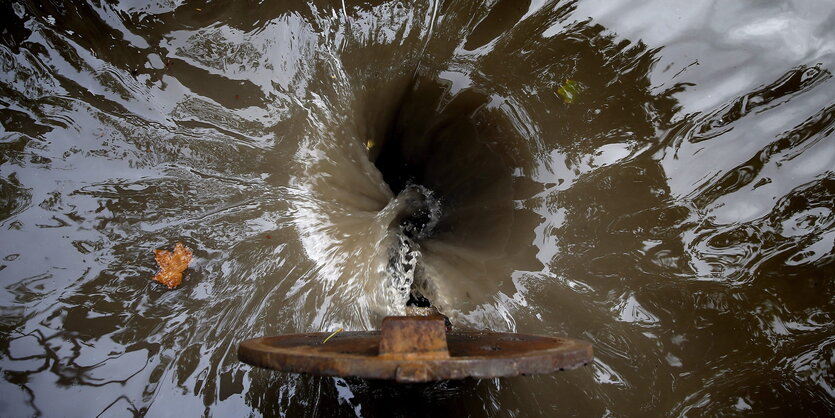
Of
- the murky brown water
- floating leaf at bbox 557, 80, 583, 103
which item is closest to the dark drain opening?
the murky brown water

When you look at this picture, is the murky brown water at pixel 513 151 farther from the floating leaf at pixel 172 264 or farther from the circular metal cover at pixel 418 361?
the circular metal cover at pixel 418 361

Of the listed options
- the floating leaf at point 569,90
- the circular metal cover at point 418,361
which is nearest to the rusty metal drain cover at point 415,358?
the circular metal cover at point 418,361

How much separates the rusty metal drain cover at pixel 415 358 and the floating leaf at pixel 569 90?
139cm

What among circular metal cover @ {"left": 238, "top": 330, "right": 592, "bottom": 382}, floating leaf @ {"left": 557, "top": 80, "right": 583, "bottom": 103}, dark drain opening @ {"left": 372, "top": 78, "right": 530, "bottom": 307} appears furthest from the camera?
dark drain opening @ {"left": 372, "top": 78, "right": 530, "bottom": 307}

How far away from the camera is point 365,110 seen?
2.88 m

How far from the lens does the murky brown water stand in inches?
94.0

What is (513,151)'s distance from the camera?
275 cm

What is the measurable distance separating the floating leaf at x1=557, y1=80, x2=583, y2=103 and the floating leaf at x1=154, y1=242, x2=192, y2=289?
2.17m

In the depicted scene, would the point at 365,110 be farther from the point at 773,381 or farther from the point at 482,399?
the point at 773,381

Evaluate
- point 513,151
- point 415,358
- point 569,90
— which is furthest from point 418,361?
point 569,90

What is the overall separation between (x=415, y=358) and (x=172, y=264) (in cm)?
158

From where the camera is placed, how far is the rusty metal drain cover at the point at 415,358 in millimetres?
1456

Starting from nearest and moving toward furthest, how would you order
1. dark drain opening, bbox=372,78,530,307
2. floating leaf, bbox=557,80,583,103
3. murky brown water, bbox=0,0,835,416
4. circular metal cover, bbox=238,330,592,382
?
circular metal cover, bbox=238,330,592,382 → murky brown water, bbox=0,0,835,416 → floating leaf, bbox=557,80,583,103 → dark drain opening, bbox=372,78,530,307

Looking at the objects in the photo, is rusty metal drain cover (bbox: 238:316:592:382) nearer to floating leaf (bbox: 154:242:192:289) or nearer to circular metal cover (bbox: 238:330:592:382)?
circular metal cover (bbox: 238:330:592:382)
